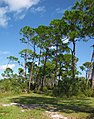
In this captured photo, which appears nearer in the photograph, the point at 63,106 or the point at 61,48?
the point at 63,106

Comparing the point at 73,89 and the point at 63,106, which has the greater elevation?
the point at 73,89

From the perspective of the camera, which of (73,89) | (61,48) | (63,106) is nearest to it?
(63,106)

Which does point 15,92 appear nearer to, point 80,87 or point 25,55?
point 80,87

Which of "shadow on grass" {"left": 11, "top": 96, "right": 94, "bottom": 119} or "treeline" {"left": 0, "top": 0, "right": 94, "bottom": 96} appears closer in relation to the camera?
"shadow on grass" {"left": 11, "top": 96, "right": 94, "bottom": 119}

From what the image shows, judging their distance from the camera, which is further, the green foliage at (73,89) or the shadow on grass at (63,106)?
the green foliage at (73,89)

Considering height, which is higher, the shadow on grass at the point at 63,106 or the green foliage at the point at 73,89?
the green foliage at the point at 73,89

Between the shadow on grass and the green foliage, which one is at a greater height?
the green foliage

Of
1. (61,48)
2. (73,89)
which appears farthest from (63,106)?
(61,48)

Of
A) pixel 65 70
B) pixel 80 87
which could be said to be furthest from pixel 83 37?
pixel 65 70

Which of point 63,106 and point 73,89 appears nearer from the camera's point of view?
point 63,106

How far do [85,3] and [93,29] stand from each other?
9.17 metres

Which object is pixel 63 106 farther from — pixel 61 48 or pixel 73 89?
pixel 61 48

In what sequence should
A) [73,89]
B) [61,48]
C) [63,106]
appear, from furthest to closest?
[61,48] < [73,89] < [63,106]

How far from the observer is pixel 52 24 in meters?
38.6
